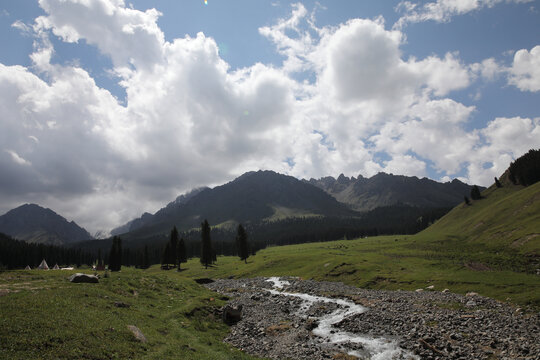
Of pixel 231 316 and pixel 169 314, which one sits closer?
pixel 169 314

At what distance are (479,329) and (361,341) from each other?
10.9 metres

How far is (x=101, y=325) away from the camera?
20.8 meters

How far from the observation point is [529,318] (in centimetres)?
2634

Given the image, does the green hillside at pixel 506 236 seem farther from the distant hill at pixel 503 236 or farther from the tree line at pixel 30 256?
the tree line at pixel 30 256

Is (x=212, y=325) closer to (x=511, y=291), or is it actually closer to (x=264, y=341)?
(x=264, y=341)

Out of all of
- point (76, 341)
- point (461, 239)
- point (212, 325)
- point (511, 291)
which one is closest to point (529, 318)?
point (511, 291)

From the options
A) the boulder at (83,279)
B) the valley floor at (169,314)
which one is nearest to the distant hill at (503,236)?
the valley floor at (169,314)

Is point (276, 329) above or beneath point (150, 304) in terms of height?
beneath

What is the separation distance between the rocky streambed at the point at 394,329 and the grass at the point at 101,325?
15.2 feet

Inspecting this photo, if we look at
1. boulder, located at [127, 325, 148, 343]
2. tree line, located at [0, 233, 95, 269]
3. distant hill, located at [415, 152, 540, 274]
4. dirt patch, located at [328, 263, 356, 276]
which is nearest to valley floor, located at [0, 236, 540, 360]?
boulder, located at [127, 325, 148, 343]

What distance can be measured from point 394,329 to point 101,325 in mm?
27303

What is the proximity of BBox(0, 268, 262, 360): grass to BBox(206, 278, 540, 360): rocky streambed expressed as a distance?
4644mm

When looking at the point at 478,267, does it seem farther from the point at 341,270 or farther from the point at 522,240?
the point at 522,240

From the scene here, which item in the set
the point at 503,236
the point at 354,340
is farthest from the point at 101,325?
the point at 503,236
